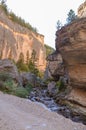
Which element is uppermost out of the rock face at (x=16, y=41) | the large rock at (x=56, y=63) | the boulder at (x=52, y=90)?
the rock face at (x=16, y=41)

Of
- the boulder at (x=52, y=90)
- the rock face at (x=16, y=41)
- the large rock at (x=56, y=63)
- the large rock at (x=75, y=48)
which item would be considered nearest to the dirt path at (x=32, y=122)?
the large rock at (x=75, y=48)

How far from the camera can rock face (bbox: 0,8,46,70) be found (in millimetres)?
56094

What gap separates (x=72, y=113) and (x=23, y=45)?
49.1 m

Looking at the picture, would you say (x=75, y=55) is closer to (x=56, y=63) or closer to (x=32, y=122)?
(x=32, y=122)

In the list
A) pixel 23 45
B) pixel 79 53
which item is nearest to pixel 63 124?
pixel 79 53

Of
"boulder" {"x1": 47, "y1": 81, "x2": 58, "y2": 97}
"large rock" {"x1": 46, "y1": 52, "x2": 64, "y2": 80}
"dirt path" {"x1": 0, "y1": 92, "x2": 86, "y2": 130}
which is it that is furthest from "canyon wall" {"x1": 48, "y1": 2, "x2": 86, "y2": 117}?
"large rock" {"x1": 46, "y1": 52, "x2": 64, "y2": 80}

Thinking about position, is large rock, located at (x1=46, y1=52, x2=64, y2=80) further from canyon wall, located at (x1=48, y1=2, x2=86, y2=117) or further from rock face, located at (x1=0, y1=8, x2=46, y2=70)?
rock face, located at (x1=0, y1=8, x2=46, y2=70)

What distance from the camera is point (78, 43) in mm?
16000

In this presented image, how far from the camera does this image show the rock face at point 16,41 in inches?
2208

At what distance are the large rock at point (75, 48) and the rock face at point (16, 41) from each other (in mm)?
37813

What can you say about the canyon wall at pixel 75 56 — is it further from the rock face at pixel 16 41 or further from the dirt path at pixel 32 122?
the rock face at pixel 16 41

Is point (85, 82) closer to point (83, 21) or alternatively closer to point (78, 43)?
point (78, 43)

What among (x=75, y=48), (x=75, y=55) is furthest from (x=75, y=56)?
(x=75, y=48)

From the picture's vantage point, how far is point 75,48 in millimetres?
16266
